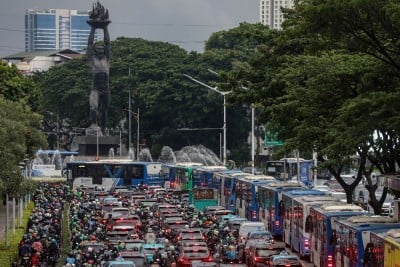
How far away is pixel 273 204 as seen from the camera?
50875 millimetres

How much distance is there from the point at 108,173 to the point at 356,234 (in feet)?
194

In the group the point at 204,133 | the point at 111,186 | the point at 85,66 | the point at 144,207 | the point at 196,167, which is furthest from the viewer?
the point at 85,66

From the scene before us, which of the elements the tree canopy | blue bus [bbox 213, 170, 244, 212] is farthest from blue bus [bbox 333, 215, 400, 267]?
blue bus [bbox 213, 170, 244, 212]

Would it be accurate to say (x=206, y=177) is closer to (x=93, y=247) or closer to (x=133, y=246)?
(x=93, y=247)

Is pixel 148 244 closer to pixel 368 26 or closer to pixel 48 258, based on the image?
pixel 48 258

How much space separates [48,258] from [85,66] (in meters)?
87.2

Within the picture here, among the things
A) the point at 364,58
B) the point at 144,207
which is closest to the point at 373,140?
the point at 364,58

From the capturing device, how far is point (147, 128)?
122 meters

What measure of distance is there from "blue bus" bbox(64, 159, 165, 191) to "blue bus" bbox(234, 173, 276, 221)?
26.2m

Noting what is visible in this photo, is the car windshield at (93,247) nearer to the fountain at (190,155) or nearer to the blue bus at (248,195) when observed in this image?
the blue bus at (248,195)

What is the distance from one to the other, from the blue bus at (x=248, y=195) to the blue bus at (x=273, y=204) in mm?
1800

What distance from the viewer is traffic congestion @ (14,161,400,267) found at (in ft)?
111

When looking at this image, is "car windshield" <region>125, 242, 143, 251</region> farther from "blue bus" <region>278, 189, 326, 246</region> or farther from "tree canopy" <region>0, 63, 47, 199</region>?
"blue bus" <region>278, 189, 326, 246</region>

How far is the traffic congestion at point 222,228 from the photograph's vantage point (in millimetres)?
33875
